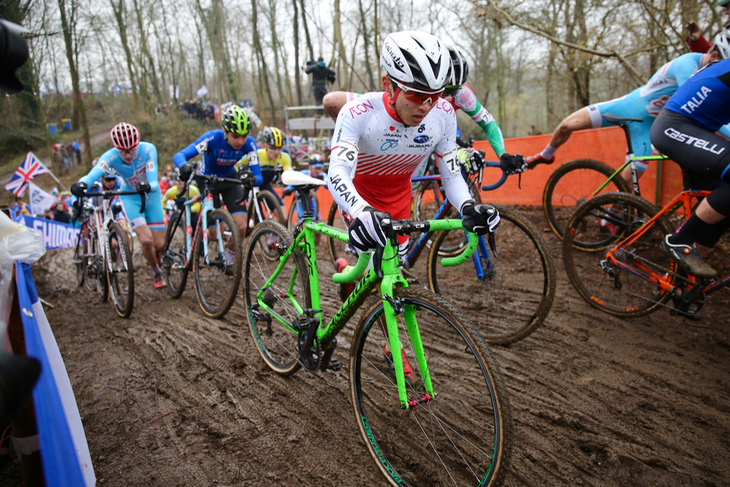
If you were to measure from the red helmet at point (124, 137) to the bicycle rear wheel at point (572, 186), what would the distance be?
18.7 ft

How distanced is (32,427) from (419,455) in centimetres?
190

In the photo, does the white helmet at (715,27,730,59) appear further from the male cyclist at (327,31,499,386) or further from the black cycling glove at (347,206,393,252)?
the black cycling glove at (347,206,393,252)

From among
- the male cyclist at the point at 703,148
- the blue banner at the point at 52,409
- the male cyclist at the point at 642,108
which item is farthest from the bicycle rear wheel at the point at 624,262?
the blue banner at the point at 52,409

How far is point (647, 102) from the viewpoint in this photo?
185 inches

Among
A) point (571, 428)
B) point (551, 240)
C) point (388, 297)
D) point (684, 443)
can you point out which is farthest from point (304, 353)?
point (551, 240)

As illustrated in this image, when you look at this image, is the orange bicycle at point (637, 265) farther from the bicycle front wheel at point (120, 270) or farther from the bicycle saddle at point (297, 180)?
the bicycle front wheel at point (120, 270)

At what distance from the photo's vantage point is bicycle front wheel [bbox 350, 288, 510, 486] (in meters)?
1.80

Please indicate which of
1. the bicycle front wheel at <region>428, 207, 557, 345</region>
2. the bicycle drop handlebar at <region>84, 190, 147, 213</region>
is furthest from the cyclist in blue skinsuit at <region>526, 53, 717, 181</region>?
the bicycle drop handlebar at <region>84, 190, 147, 213</region>

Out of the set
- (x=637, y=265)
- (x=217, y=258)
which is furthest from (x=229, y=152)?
(x=637, y=265)

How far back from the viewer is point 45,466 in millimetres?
1726

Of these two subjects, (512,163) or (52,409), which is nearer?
(52,409)

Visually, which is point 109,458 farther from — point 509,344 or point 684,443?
point 684,443

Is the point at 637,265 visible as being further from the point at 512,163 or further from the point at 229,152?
the point at 229,152

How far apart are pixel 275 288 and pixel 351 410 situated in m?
1.15
